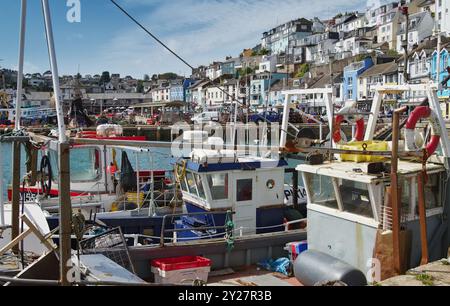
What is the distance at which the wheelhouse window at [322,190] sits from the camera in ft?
30.1

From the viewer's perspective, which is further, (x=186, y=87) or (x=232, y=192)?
(x=186, y=87)

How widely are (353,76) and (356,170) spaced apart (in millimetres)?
67617

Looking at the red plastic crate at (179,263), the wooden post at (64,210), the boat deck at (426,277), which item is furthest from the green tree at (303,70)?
the wooden post at (64,210)

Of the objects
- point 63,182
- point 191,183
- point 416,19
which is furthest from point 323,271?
point 416,19

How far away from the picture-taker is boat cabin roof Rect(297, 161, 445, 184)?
26.6 ft

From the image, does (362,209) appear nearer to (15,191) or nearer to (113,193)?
(15,191)

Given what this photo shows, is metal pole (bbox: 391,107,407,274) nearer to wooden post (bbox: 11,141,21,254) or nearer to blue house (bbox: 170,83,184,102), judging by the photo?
wooden post (bbox: 11,141,21,254)

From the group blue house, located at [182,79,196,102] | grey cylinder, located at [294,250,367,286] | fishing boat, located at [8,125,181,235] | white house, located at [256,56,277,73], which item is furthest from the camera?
blue house, located at [182,79,196,102]

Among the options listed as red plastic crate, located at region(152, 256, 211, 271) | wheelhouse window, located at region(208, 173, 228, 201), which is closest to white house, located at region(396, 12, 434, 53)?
wheelhouse window, located at region(208, 173, 228, 201)

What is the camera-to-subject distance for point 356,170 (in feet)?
27.9

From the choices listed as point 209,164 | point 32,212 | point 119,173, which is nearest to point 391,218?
point 209,164

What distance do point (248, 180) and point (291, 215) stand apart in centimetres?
190

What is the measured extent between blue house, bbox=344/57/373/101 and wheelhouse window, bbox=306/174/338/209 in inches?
2518
